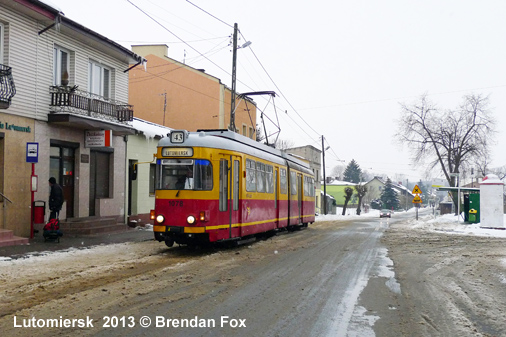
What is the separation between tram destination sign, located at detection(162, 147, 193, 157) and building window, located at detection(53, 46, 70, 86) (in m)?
6.46

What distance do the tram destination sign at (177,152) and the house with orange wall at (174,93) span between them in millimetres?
21718

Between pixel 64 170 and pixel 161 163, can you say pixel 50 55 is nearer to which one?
pixel 64 170

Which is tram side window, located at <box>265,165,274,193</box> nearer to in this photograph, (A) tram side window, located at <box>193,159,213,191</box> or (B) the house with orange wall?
(A) tram side window, located at <box>193,159,213,191</box>

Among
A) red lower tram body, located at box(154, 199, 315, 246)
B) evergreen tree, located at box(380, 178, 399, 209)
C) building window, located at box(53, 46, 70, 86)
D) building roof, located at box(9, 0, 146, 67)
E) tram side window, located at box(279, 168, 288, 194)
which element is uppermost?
building roof, located at box(9, 0, 146, 67)

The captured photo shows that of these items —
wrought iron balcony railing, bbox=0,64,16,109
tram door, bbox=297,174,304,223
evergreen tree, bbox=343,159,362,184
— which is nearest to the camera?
wrought iron balcony railing, bbox=0,64,16,109

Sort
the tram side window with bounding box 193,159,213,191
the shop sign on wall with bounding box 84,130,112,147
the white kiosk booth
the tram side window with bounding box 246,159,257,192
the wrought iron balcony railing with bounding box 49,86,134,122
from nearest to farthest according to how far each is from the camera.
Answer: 1. the tram side window with bounding box 193,159,213,191
2. the tram side window with bounding box 246,159,257,192
3. the wrought iron balcony railing with bounding box 49,86,134,122
4. the shop sign on wall with bounding box 84,130,112,147
5. the white kiosk booth

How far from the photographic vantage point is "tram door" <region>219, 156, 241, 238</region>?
1245 centimetres

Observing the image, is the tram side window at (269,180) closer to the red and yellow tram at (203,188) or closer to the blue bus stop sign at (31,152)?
the red and yellow tram at (203,188)

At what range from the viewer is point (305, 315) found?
20.4 feet

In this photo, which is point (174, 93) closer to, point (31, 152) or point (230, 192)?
point (31, 152)

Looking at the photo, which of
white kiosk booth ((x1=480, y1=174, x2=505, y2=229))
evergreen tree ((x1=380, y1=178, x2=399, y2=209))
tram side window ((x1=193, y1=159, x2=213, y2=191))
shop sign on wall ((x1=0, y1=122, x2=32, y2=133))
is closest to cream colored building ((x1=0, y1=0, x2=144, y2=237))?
shop sign on wall ((x1=0, y1=122, x2=32, y2=133))

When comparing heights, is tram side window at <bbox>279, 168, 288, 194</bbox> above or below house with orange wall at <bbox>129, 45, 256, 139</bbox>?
below

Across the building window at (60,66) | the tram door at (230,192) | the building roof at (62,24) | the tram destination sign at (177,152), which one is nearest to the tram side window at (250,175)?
the tram door at (230,192)

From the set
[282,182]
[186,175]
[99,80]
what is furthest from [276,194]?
[99,80]
